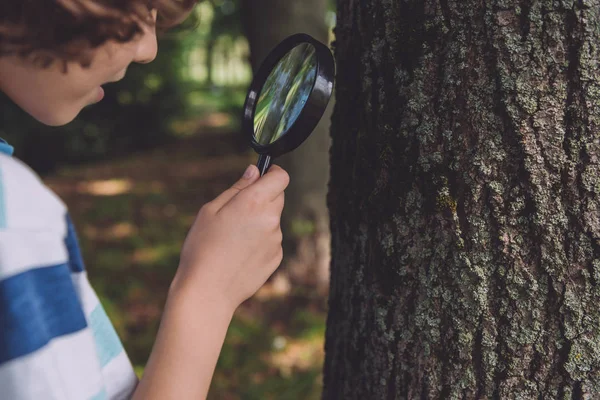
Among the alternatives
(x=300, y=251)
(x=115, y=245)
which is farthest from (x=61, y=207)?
(x=115, y=245)

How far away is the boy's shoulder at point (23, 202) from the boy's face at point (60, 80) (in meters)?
0.11

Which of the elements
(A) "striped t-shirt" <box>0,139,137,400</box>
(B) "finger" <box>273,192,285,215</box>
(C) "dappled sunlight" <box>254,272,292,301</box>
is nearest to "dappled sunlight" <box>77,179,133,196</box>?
(C) "dappled sunlight" <box>254,272,292,301</box>

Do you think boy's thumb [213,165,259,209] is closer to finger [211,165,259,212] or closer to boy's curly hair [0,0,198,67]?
finger [211,165,259,212]

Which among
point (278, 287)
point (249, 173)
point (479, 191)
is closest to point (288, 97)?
point (249, 173)

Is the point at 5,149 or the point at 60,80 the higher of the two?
the point at 60,80

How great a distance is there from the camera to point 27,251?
Answer: 93cm

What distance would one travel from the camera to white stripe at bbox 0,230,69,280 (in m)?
0.91

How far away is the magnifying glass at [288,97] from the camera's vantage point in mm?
1267

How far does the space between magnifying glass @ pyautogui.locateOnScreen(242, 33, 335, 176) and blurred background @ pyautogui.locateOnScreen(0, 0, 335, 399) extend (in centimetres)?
51

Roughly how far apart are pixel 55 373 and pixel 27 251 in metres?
0.20

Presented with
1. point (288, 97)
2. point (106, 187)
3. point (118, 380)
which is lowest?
point (118, 380)

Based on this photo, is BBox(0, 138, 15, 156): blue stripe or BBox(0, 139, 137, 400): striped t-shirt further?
BBox(0, 138, 15, 156): blue stripe

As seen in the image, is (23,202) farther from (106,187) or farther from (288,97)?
(106,187)

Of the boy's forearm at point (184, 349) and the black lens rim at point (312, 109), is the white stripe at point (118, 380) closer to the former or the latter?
the boy's forearm at point (184, 349)
